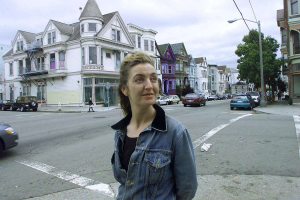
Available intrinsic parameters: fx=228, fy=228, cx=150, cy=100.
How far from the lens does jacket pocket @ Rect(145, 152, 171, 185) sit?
1.68 metres

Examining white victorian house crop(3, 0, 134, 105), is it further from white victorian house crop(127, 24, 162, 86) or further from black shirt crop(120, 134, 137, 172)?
black shirt crop(120, 134, 137, 172)

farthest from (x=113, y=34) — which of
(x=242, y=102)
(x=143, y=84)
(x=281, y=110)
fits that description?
(x=143, y=84)

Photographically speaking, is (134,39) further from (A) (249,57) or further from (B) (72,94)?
(A) (249,57)

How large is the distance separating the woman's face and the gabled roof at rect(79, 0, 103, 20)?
96.0ft

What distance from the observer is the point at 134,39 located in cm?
3650

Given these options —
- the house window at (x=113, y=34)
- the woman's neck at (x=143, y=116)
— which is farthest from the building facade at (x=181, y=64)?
the woman's neck at (x=143, y=116)

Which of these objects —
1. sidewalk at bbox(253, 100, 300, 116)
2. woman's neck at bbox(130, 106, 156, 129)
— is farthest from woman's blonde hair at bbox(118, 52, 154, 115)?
sidewalk at bbox(253, 100, 300, 116)

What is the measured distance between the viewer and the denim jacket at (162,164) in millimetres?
1694

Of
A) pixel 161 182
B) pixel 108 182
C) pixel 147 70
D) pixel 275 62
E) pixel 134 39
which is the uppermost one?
pixel 134 39

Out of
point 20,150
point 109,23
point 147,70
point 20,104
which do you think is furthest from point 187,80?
point 147,70

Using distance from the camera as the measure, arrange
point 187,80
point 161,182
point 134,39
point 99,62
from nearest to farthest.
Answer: point 161,182 < point 99,62 < point 134,39 < point 187,80

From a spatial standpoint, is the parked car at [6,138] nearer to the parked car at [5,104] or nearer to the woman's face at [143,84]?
the woman's face at [143,84]

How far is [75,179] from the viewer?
15.2 ft

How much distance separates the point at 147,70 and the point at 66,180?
3712 mm
